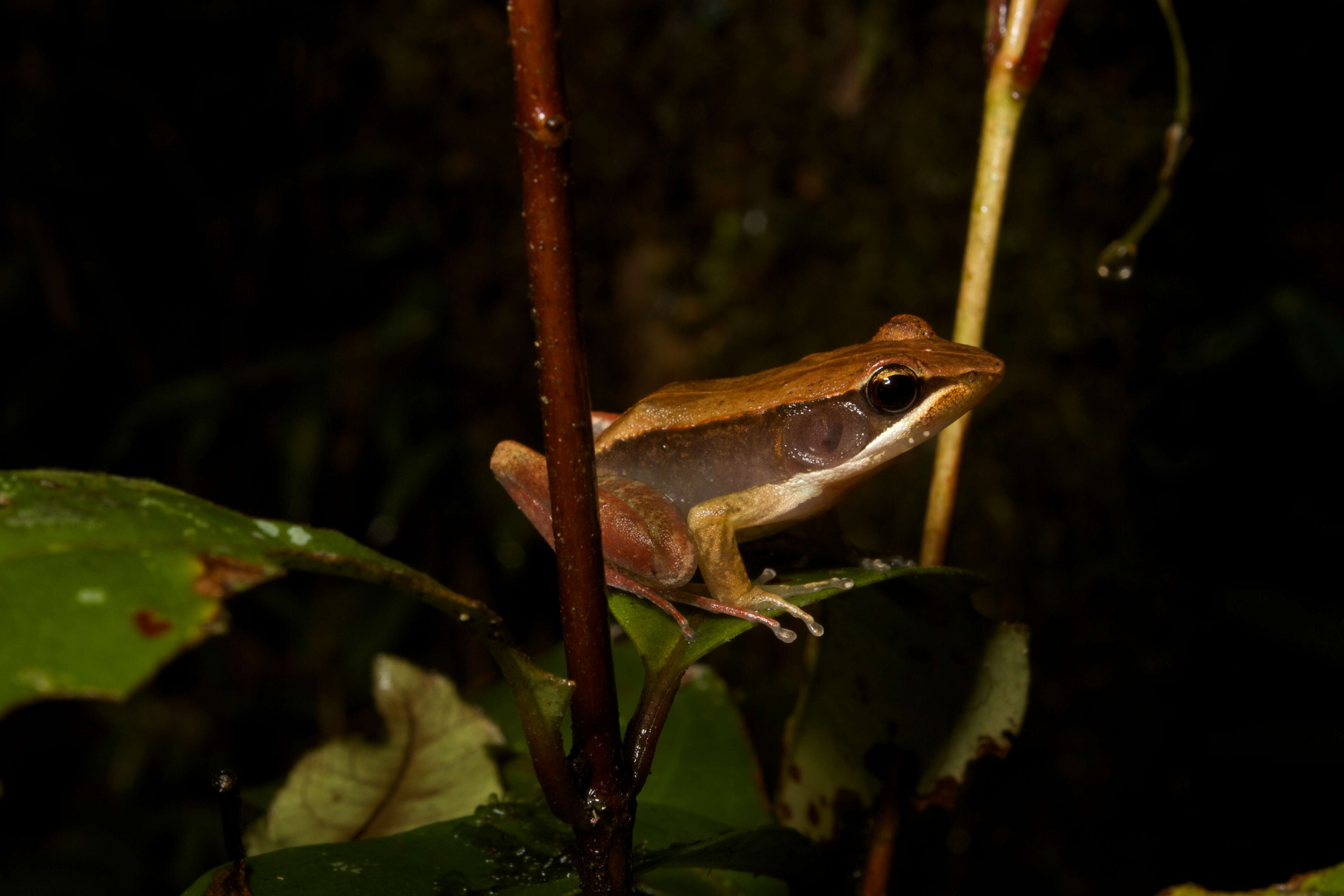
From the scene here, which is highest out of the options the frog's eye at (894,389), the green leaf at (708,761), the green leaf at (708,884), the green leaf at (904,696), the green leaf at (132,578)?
the green leaf at (132,578)

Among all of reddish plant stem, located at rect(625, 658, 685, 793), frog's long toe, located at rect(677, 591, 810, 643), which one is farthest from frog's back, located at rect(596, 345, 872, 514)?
reddish plant stem, located at rect(625, 658, 685, 793)

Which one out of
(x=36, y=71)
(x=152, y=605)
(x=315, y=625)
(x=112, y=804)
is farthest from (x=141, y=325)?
(x=152, y=605)

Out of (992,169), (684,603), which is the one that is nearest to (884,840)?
(684,603)

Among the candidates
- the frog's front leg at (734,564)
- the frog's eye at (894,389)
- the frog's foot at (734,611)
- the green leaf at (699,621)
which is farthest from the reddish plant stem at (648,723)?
the frog's eye at (894,389)

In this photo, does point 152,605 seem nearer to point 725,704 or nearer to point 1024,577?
point 725,704

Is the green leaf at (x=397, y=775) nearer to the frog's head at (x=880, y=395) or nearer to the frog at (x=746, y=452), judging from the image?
the frog at (x=746, y=452)

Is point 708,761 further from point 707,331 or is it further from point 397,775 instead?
point 707,331

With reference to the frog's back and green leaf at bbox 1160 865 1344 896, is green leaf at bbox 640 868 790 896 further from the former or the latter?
the frog's back
